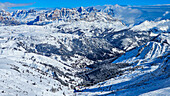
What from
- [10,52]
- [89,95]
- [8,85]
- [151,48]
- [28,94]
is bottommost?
[89,95]

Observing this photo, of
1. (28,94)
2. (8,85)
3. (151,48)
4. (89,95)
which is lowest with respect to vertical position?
(89,95)

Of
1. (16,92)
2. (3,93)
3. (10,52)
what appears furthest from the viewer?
(10,52)

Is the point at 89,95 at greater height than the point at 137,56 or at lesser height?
lesser

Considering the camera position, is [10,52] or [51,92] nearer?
[51,92]

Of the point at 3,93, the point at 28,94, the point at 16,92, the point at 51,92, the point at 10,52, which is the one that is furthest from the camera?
the point at 10,52

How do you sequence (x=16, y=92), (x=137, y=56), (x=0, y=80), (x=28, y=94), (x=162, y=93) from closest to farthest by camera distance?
(x=162, y=93) → (x=16, y=92) → (x=28, y=94) → (x=0, y=80) → (x=137, y=56)

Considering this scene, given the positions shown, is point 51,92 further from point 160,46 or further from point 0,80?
point 160,46

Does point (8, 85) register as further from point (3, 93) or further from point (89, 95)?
point (89, 95)

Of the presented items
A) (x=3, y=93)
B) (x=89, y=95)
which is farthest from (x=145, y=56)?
(x=3, y=93)

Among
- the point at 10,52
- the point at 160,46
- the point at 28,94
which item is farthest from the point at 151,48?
the point at 28,94
